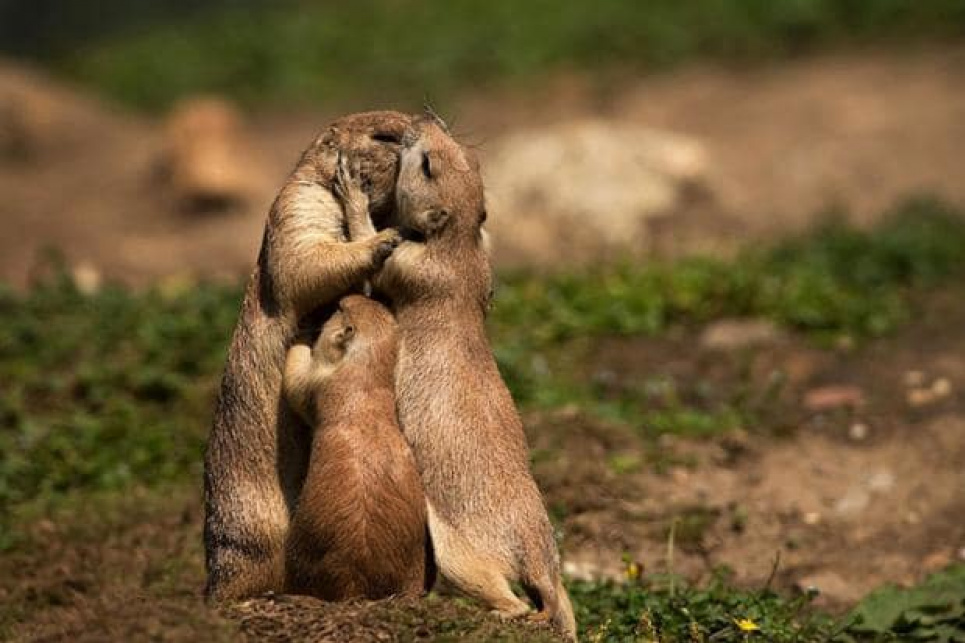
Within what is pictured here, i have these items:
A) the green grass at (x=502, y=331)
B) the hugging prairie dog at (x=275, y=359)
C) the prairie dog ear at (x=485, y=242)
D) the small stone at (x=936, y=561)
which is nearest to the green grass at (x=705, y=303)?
the green grass at (x=502, y=331)

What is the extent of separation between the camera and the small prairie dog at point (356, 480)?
4.36 meters

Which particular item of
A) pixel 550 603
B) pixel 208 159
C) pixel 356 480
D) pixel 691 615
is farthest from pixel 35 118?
pixel 550 603

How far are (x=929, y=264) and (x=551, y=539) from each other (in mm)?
5683

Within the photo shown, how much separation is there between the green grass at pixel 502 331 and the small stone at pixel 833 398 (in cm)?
44

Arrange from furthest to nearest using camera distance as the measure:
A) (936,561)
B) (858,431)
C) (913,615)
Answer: (858,431), (936,561), (913,615)

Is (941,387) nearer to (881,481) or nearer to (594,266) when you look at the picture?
(881,481)

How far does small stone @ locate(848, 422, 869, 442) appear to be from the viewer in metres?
7.63

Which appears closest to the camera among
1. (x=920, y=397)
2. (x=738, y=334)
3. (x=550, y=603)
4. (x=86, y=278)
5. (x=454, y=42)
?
(x=550, y=603)

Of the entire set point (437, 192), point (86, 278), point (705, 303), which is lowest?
point (437, 192)

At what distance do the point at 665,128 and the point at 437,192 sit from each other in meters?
8.71

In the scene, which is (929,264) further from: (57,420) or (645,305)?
(57,420)

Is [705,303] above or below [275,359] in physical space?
above

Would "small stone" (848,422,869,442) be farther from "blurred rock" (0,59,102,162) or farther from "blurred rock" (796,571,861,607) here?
"blurred rock" (0,59,102,162)

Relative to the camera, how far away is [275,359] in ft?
15.7
